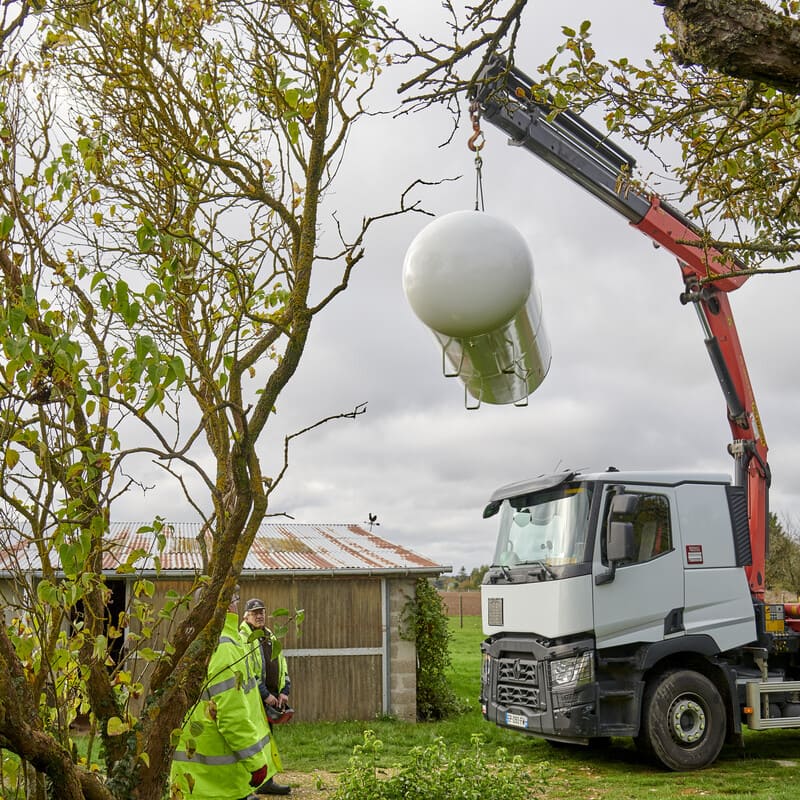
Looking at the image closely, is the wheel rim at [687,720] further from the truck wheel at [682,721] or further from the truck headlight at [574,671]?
the truck headlight at [574,671]

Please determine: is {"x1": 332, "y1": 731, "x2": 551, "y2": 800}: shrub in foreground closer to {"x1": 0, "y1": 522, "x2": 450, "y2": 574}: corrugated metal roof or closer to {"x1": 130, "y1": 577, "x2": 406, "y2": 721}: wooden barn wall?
{"x1": 0, "y1": 522, "x2": 450, "y2": 574}: corrugated metal roof

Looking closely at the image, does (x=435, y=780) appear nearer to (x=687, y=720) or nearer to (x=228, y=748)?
(x=228, y=748)

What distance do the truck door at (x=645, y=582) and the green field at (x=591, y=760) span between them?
1.44 meters

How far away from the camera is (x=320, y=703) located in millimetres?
14445

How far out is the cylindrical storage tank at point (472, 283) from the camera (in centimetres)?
604

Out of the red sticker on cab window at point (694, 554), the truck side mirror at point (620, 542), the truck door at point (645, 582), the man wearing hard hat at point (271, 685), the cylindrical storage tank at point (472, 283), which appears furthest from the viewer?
the red sticker on cab window at point (694, 554)

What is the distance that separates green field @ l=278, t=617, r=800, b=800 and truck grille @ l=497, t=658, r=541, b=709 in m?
0.79

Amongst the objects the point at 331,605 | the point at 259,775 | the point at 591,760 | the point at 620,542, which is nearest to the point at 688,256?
the point at 620,542

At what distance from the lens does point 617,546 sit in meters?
9.58

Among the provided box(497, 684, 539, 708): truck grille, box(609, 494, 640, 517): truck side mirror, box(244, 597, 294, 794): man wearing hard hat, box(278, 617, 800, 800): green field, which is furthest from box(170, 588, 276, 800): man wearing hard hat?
box(609, 494, 640, 517): truck side mirror

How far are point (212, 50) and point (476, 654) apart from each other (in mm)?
22466

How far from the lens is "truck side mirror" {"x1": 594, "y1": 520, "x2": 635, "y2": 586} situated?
952cm

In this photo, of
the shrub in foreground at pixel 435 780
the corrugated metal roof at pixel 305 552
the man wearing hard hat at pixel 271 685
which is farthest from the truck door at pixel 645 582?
the corrugated metal roof at pixel 305 552

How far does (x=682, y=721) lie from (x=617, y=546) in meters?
2.17
